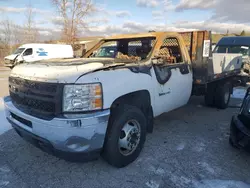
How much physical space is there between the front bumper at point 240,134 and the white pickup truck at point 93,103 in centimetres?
116

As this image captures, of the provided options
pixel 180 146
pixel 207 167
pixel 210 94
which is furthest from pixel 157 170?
pixel 210 94

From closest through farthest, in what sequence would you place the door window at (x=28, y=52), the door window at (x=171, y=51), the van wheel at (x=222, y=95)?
the door window at (x=171, y=51), the van wheel at (x=222, y=95), the door window at (x=28, y=52)

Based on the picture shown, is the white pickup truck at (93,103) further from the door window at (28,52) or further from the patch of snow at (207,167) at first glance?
the door window at (28,52)

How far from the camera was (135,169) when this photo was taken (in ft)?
9.94

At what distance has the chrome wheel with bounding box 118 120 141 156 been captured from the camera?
298 cm

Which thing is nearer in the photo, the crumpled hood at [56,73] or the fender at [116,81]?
the crumpled hood at [56,73]

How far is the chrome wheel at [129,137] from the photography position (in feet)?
9.78

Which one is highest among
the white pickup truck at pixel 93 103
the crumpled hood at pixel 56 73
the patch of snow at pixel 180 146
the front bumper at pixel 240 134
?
the crumpled hood at pixel 56 73

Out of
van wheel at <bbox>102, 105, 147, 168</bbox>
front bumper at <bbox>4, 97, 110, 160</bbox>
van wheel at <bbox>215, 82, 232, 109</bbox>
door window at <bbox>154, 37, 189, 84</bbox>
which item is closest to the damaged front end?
door window at <bbox>154, 37, 189, 84</bbox>

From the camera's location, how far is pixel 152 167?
3.08m

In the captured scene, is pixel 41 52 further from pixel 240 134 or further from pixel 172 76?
pixel 240 134

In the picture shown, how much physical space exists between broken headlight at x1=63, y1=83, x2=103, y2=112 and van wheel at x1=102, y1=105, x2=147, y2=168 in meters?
0.48

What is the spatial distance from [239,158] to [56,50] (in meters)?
18.2

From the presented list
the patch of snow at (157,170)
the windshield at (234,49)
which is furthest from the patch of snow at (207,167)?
the windshield at (234,49)
